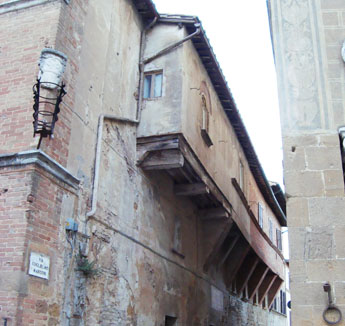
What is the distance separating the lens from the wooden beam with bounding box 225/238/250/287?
17719mm

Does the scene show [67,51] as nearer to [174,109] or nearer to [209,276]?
[174,109]

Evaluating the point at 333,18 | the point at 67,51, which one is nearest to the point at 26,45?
the point at 67,51

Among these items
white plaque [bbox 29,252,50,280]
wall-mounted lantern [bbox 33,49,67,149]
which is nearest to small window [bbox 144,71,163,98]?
wall-mounted lantern [bbox 33,49,67,149]

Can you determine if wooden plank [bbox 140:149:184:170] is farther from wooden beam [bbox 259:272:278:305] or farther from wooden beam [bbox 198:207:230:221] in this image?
wooden beam [bbox 259:272:278:305]

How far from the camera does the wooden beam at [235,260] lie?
17.7 m

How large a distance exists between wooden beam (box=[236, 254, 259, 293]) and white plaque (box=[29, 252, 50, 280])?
12919 millimetres

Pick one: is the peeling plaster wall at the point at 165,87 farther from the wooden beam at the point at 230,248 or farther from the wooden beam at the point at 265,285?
the wooden beam at the point at 265,285

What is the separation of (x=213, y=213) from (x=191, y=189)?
7.21ft

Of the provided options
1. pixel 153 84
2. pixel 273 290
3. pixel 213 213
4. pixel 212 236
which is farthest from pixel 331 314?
pixel 273 290

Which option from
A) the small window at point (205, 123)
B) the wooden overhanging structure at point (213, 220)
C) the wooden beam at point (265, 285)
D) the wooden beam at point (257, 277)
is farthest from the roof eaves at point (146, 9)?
the wooden beam at point (265, 285)

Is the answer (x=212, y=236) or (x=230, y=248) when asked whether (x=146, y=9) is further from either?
(x=230, y=248)

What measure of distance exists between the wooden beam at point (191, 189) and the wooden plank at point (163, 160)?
186cm

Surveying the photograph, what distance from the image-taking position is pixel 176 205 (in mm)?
13336

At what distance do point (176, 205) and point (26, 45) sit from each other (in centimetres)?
617
